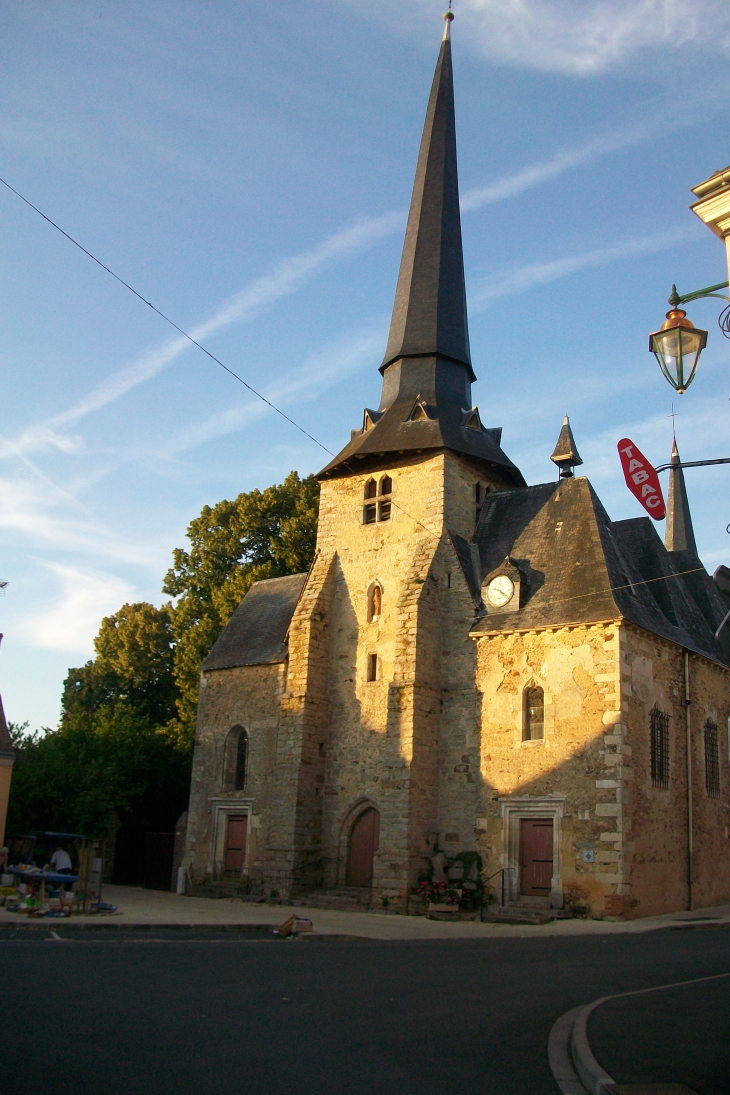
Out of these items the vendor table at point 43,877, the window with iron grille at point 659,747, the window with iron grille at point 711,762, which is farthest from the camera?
the window with iron grille at point 711,762

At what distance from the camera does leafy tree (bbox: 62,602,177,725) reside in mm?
38562

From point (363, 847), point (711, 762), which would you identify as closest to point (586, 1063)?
point (363, 847)

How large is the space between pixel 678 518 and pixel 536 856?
741 inches

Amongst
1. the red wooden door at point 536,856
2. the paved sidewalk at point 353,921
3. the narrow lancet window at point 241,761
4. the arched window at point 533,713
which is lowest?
the paved sidewalk at point 353,921

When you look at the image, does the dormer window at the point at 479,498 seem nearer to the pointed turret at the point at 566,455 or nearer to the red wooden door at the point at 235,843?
the pointed turret at the point at 566,455

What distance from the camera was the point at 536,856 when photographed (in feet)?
70.4

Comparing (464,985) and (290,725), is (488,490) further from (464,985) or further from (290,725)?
(464,985)

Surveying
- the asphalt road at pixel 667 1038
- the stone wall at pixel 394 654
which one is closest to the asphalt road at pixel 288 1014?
the asphalt road at pixel 667 1038

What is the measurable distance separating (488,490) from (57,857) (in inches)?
580

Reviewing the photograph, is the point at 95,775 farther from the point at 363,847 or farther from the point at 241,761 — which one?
the point at 363,847

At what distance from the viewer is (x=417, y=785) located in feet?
74.0

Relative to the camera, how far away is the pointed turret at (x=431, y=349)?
2652 cm

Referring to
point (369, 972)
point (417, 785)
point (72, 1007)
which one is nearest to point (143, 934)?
point (369, 972)

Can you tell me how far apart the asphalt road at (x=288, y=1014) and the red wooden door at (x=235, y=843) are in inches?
508
